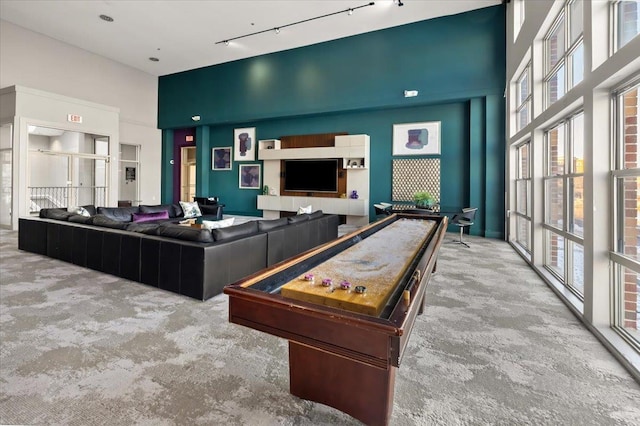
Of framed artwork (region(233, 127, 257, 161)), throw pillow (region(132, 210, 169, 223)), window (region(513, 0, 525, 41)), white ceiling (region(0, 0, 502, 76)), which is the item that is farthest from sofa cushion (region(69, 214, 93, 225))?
window (region(513, 0, 525, 41))

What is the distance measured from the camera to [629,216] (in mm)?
2385

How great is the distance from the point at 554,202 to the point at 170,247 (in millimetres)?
4726

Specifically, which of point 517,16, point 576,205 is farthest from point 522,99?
point 576,205

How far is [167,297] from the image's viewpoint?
317cm

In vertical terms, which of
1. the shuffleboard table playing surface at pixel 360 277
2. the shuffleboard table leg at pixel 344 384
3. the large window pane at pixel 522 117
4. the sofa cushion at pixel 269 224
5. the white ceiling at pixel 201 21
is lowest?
the shuffleboard table leg at pixel 344 384

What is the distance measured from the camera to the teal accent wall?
6961 millimetres

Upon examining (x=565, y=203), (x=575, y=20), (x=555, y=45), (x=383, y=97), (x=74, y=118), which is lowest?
(x=565, y=203)

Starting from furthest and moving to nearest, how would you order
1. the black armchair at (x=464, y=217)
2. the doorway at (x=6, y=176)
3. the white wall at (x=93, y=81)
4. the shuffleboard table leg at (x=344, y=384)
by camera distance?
the white wall at (x=93, y=81) → the doorway at (x=6, y=176) → the black armchair at (x=464, y=217) → the shuffleboard table leg at (x=344, y=384)

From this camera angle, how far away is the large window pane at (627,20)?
2.33m

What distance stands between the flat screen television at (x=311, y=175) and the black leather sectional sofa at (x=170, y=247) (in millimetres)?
3909

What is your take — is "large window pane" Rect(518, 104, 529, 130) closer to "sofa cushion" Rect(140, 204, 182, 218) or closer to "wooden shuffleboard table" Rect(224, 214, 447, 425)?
"wooden shuffleboard table" Rect(224, 214, 447, 425)

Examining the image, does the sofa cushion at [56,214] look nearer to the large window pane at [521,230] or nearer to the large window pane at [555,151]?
the large window pane at [555,151]

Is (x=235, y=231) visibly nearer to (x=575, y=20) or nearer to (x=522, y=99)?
(x=575, y=20)

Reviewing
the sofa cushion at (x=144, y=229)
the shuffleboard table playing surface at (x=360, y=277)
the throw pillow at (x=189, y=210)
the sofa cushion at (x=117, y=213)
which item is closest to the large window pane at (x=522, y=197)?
the shuffleboard table playing surface at (x=360, y=277)
